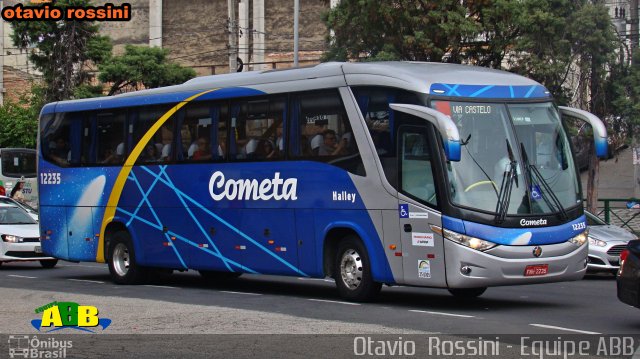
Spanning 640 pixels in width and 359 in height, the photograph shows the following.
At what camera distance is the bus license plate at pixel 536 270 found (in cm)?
1477

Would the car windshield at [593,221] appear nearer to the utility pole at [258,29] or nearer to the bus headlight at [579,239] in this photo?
the bus headlight at [579,239]

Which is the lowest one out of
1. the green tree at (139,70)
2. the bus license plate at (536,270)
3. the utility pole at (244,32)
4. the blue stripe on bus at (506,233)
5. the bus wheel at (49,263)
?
the bus wheel at (49,263)

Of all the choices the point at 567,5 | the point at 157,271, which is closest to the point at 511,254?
the point at 157,271

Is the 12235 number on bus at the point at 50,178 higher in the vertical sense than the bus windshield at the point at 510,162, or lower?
lower

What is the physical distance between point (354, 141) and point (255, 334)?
15.2 ft

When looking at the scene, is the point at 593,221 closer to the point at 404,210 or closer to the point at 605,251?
the point at 605,251

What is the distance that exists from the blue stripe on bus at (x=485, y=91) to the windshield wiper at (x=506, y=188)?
35.7 inches

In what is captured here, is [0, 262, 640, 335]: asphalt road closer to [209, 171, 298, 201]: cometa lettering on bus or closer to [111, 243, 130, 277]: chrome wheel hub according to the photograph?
[111, 243, 130, 277]: chrome wheel hub

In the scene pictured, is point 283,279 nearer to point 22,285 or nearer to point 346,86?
point 22,285

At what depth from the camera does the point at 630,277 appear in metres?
13.1

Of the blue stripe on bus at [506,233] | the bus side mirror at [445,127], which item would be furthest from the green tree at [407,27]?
the blue stripe on bus at [506,233]

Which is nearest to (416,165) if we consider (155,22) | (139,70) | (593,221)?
(593,221)

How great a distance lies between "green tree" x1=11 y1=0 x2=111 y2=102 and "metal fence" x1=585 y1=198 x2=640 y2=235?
87.9ft

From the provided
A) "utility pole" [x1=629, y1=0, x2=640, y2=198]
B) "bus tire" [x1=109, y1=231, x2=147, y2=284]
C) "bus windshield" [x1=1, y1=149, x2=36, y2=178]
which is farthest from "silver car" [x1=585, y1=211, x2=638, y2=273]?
"bus windshield" [x1=1, y1=149, x2=36, y2=178]
